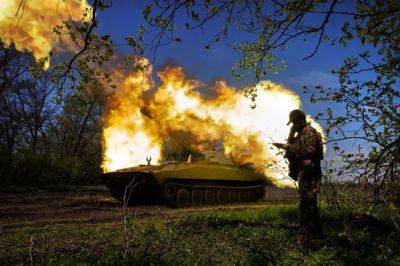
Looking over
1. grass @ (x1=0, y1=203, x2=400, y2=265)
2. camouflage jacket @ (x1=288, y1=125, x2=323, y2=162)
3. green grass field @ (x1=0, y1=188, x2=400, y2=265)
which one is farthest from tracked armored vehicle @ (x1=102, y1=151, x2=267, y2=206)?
camouflage jacket @ (x1=288, y1=125, x2=323, y2=162)

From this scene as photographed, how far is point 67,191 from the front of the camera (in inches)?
1080

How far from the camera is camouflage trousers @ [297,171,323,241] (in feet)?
29.0

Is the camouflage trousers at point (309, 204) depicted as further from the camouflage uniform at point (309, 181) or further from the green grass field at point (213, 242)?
the green grass field at point (213, 242)

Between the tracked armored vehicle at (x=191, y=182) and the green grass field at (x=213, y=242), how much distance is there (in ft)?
20.8

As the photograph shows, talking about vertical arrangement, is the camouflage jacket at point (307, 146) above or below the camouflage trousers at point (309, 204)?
above

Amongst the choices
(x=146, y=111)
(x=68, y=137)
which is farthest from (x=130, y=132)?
(x=68, y=137)

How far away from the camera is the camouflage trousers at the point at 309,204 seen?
8852mm

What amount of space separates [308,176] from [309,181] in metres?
0.10

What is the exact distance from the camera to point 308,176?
29.2ft

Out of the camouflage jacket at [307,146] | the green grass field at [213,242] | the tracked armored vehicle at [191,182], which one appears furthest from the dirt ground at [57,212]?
the camouflage jacket at [307,146]

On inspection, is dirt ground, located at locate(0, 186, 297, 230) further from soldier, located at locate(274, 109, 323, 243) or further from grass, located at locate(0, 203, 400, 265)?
soldier, located at locate(274, 109, 323, 243)

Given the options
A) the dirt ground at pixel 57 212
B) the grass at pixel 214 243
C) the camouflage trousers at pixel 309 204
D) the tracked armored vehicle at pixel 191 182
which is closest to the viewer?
the grass at pixel 214 243

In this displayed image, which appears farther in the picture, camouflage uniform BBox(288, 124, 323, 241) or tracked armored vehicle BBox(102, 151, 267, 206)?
tracked armored vehicle BBox(102, 151, 267, 206)

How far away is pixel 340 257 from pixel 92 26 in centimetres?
583
